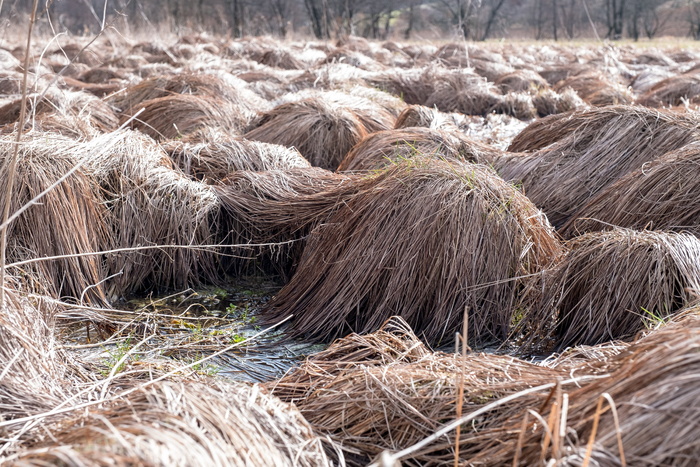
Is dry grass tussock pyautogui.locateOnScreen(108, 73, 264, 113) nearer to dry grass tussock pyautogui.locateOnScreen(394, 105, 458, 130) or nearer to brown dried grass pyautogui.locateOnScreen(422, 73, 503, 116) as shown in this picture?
dry grass tussock pyautogui.locateOnScreen(394, 105, 458, 130)

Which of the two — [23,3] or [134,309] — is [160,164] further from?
[23,3]

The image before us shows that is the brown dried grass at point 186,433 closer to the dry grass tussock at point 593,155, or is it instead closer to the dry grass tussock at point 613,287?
the dry grass tussock at point 613,287

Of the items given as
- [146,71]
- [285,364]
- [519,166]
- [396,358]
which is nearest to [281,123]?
[519,166]

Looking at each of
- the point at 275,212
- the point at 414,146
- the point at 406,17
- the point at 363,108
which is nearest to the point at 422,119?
the point at 363,108

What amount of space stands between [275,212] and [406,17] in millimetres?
30212

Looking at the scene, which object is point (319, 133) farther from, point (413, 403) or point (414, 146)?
point (413, 403)

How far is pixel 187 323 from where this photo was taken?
3.39 m

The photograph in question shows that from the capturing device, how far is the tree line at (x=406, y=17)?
24859mm

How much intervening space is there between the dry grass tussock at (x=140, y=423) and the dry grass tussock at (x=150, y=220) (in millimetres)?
1577

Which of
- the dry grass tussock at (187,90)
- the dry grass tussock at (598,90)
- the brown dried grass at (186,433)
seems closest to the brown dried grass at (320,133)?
the dry grass tussock at (187,90)

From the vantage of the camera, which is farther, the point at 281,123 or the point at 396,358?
the point at 281,123

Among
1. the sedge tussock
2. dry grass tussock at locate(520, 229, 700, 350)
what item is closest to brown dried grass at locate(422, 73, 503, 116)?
dry grass tussock at locate(520, 229, 700, 350)

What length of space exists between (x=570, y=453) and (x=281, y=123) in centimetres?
463

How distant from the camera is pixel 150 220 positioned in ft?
12.7
